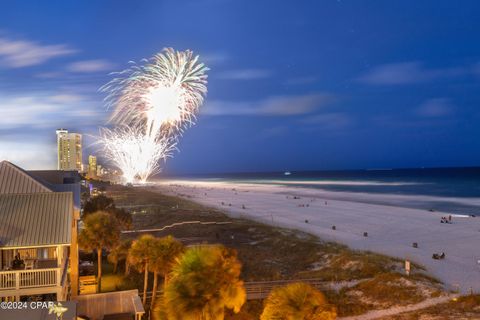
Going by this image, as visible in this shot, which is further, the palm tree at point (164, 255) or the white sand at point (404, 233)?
the white sand at point (404, 233)

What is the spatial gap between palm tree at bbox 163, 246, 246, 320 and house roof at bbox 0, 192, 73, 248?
5.49 metres

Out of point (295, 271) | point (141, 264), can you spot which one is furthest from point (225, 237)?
point (141, 264)

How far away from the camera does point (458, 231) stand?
128ft

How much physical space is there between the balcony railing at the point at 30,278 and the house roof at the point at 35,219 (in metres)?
0.98

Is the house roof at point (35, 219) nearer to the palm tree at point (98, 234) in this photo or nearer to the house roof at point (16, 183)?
the house roof at point (16, 183)

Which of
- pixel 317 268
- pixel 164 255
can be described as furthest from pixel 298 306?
pixel 317 268

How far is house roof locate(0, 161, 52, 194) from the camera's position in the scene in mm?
17031

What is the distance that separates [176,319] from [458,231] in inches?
1394

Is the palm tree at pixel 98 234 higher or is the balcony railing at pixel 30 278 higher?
the palm tree at pixel 98 234

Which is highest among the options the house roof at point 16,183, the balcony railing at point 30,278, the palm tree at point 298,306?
the house roof at point 16,183

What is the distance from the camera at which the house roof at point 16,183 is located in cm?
1703

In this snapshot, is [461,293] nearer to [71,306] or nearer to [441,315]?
[441,315]

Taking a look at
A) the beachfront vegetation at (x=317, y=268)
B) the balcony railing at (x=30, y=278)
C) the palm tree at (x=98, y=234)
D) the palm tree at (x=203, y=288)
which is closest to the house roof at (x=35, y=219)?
the balcony railing at (x=30, y=278)

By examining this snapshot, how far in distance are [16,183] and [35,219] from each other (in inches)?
138
